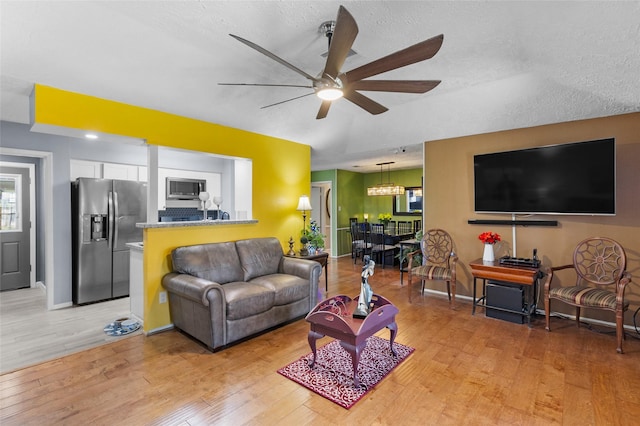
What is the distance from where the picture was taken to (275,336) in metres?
3.28

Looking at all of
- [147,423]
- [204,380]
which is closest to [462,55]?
→ [204,380]

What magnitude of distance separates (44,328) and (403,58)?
14.9ft

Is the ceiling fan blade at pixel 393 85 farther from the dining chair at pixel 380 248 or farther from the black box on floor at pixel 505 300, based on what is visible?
the dining chair at pixel 380 248

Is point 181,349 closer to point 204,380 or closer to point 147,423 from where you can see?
point 204,380

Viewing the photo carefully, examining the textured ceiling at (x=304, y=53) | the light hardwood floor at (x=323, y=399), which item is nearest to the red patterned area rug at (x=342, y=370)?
the light hardwood floor at (x=323, y=399)

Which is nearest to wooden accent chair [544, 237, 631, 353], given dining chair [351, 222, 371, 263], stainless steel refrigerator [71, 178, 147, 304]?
dining chair [351, 222, 371, 263]

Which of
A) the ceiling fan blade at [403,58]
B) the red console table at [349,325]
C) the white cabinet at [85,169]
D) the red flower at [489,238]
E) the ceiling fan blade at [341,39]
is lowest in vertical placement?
the red console table at [349,325]

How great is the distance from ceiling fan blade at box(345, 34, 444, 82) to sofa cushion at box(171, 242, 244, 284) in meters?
2.47

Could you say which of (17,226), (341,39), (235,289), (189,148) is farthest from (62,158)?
(341,39)

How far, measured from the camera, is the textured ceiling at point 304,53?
2.21m

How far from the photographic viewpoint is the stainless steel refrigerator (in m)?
4.25

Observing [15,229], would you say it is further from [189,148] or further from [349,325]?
[349,325]

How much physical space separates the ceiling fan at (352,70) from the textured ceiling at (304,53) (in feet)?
1.62

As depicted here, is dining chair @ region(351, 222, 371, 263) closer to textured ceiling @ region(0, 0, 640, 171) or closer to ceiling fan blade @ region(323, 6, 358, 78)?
textured ceiling @ region(0, 0, 640, 171)
